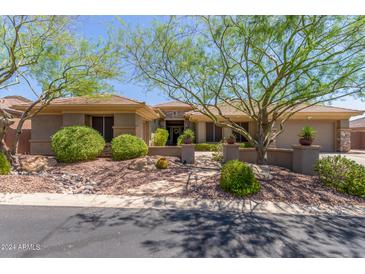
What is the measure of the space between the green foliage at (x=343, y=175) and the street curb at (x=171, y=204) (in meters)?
0.88

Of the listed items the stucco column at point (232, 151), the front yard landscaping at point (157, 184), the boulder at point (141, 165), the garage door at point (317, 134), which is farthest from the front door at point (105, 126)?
the garage door at point (317, 134)

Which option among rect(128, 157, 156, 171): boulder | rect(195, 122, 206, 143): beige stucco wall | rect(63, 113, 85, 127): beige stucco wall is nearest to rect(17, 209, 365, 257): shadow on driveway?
rect(128, 157, 156, 171): boulder

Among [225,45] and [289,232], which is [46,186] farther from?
[225,45]

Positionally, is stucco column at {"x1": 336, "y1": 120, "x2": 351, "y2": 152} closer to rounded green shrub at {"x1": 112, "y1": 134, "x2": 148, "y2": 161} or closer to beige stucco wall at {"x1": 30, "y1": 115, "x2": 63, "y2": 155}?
rounded green shrub at {"x1": 112, "y1": 134, "x2": 148, "y2": 161}

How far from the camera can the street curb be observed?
4867 millimetres

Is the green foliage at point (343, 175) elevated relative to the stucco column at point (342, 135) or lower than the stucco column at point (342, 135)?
lower

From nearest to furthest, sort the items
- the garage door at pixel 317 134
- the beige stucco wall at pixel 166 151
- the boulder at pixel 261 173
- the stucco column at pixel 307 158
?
1. the boulder at pixel 261 173
2. the stucco column at pixel 307 158
3. the beige stucco wall at pixel 166 151
4. the garage door at pixel 317 134

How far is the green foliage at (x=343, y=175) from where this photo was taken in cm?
579

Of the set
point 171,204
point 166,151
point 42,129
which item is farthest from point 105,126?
point 171,204

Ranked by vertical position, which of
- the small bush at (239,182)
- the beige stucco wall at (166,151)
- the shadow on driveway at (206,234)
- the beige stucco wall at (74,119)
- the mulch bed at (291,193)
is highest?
the beige stucco wall at (74,119)

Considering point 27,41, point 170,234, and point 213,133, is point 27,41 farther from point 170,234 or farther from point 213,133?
point 213,133

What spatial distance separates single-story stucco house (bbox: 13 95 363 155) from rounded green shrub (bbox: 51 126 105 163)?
187cm

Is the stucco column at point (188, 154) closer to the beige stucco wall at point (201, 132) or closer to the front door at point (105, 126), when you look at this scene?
the front door at point (105, 126)

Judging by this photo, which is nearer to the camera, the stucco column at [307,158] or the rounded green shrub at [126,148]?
the stucco column at [307,158]
